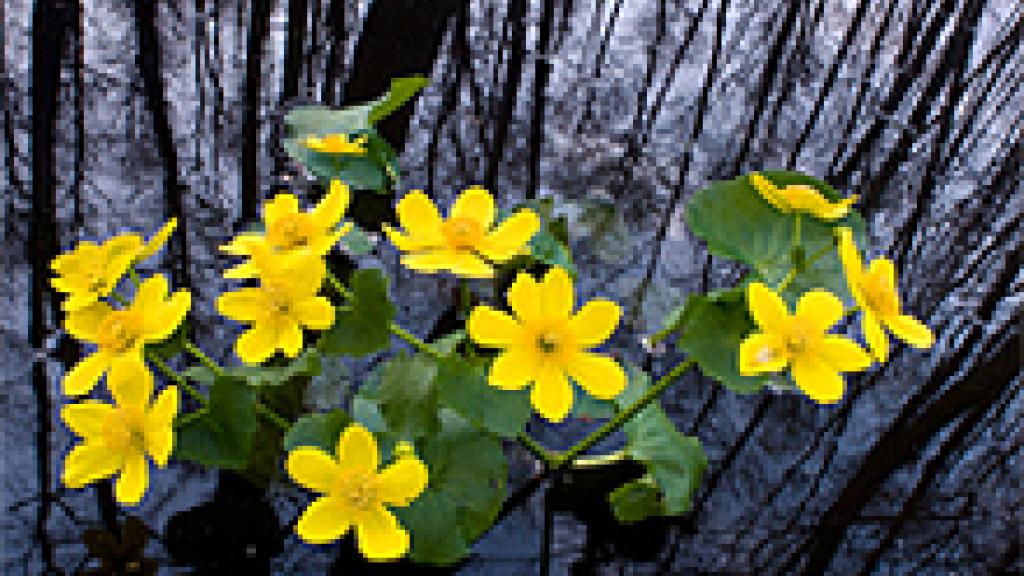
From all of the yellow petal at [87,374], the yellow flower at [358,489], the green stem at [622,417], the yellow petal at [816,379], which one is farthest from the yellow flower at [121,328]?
the yellow petal at [816,379]

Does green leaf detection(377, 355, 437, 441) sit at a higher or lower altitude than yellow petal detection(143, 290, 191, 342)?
lower

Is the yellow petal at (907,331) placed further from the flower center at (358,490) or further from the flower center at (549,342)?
the flower center at (358,490)

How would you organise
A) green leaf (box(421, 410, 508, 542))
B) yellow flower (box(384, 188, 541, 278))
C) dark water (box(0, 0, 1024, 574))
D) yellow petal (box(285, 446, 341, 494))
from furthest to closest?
1. dark water (box(0, 0, 1024, 574))
2. green leaf (box(421, 410, 508, 542))
3. yellow flower (box(384, 188, 541, 278))
4. yellow petal (box(285, 446, 341, 494))

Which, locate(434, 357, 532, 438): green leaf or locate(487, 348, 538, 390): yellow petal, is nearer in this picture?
locate(487, 348, 538, 390): yellow petal

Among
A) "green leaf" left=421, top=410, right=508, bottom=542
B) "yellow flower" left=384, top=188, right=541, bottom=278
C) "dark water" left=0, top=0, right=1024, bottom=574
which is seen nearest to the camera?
"yellow flower" left=384, top=188, right=541, bottom=278

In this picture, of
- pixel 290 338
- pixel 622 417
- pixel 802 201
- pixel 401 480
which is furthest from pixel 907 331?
pixel 290 338

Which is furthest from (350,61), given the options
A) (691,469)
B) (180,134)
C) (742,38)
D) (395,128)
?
(691,469)

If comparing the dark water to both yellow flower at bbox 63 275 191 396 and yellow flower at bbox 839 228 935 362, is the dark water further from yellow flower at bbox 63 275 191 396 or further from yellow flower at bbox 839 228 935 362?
yellow flower at bbox 839 228 935 362

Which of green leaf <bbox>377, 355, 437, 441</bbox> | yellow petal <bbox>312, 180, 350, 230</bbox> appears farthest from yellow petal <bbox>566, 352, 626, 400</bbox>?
yellow petal <bbox>312, 180, 350, 230</bbox>
